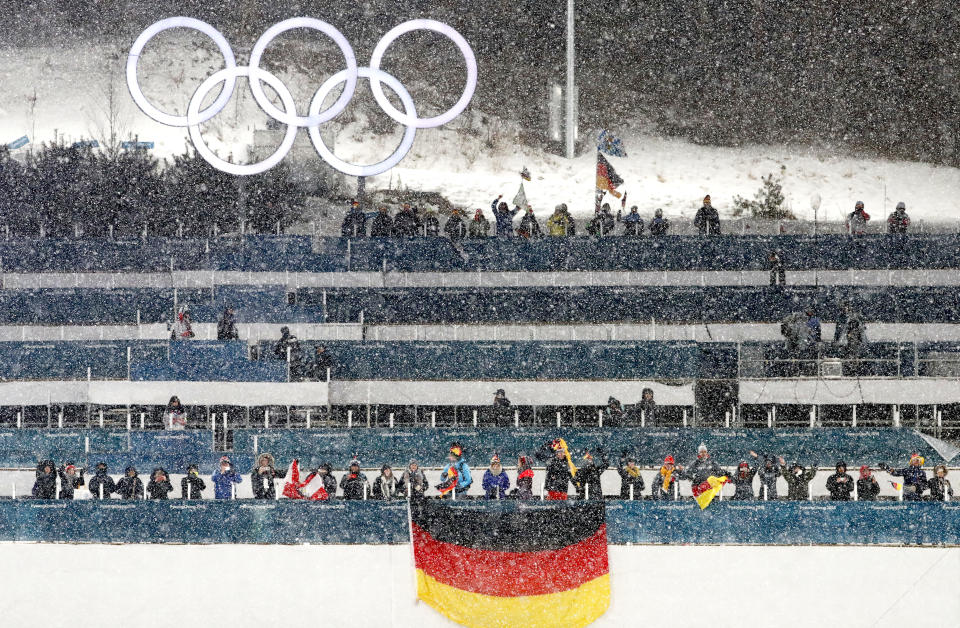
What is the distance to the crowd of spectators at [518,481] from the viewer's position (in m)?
15.9

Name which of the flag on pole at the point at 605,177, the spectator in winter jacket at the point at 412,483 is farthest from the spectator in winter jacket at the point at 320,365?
the flag on pole at the point at 605,177

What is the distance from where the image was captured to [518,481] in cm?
1644

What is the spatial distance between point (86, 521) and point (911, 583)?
9.39 metres

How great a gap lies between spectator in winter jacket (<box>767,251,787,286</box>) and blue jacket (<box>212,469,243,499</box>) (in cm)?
1174

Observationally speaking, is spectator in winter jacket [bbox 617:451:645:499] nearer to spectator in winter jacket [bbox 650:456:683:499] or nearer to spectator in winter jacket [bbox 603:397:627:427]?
spectator in winter jacket [bbox 650:456:683:499]

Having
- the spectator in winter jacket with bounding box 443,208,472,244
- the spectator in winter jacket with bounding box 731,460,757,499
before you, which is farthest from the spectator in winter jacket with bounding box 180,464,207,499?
the spectator in winter jacket with bounding box 443,208,472,244

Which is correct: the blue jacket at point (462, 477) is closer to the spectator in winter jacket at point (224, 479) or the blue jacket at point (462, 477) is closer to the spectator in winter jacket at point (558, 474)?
the spectator in winter jacket at point (558, 474)

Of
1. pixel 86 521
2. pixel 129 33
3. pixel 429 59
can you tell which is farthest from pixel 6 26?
pixel 86 521

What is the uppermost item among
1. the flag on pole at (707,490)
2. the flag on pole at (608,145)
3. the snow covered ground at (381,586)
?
the flag on pole at (608,145)

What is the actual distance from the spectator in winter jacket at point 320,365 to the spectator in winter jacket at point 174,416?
2349 millimetres

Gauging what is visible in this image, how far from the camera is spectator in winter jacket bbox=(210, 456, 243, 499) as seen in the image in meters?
16.8

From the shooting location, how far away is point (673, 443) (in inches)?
722

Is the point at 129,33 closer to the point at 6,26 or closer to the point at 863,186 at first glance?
the point at 6,26

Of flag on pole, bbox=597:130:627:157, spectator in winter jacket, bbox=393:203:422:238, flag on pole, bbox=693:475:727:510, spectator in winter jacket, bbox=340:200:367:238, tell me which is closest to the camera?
flag on pole, bbox=693:475:727:510
